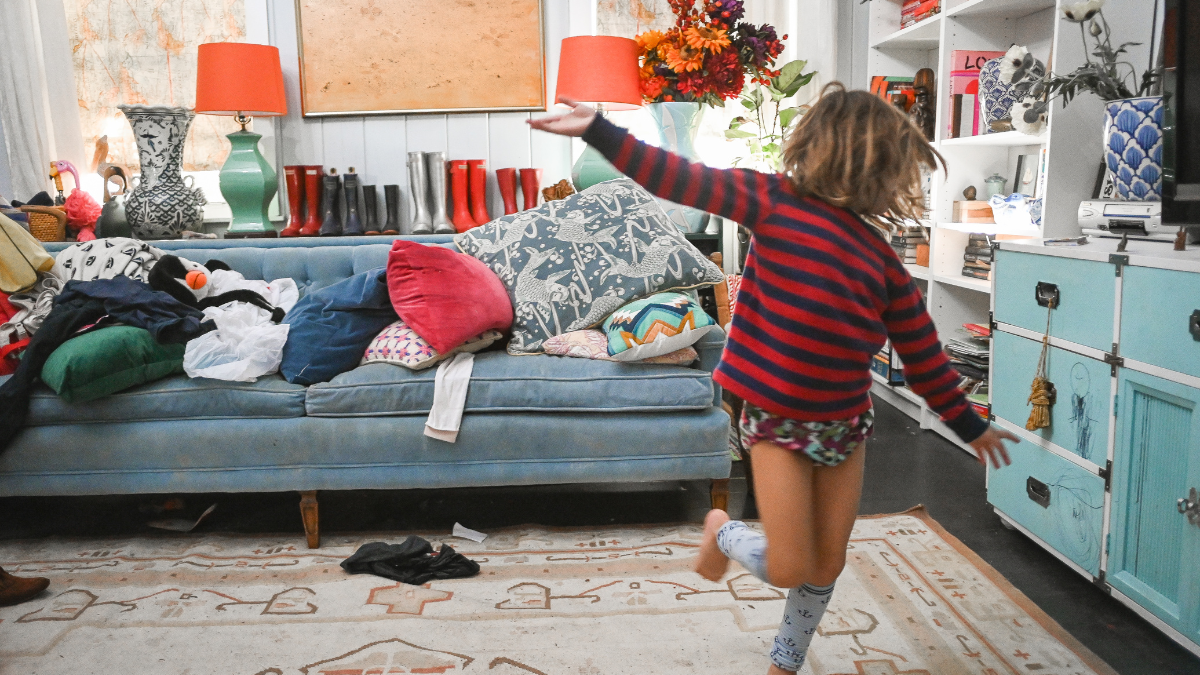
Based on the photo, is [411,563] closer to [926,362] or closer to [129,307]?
[129,307]

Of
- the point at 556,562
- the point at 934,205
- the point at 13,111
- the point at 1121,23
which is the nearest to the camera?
the point at 556,562

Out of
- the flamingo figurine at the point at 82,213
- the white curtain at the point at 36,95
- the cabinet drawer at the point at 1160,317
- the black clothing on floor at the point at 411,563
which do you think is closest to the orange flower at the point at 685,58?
the cabinet drawer at the point at 1160,317

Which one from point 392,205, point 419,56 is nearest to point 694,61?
point 419,56

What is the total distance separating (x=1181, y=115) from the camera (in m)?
1.73

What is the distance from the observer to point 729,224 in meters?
4.00

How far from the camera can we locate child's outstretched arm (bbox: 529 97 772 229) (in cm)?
121

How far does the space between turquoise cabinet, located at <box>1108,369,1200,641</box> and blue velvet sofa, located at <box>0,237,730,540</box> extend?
0.89m

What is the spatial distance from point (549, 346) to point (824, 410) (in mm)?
1177

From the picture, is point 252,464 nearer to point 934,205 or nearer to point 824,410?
point 824,410

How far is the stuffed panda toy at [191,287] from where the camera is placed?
8.14ft

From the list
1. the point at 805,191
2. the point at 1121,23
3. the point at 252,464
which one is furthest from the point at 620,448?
the point at 1121,23

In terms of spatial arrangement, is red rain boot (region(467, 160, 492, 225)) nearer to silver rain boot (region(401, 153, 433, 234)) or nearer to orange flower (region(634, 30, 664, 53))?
silver rain boot (region(401, 153, 433, 234))

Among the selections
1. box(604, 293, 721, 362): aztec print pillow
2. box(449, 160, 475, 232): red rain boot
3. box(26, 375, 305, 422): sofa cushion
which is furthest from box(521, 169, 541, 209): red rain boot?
box(26, 375, 305, 422): sofa cushion

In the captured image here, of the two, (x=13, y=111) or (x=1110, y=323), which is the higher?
(x=13, y=111)
